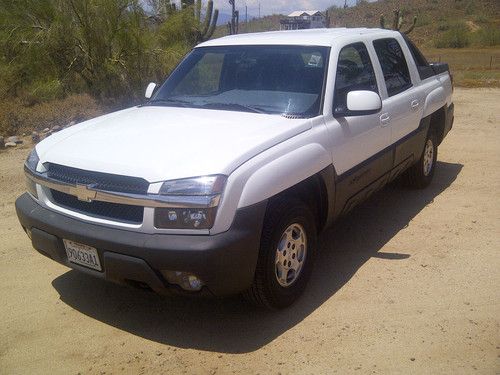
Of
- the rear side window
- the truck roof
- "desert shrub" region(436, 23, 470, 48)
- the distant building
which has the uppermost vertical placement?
the truck roof

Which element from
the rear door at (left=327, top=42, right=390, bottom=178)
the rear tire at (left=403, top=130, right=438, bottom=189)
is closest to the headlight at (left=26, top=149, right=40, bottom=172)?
the rear door at (left=327, top=42, right=390, bottom=178)

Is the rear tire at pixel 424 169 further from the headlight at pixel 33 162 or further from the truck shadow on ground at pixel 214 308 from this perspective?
the headlight at pixel 33 162

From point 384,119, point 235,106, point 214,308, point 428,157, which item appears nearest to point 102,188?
point 214,308

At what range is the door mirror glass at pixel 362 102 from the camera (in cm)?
370

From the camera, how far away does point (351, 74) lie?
4.21 meters

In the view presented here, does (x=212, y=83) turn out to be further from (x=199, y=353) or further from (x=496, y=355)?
(x=496, y=355)

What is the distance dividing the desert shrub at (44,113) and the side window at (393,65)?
6.87 m

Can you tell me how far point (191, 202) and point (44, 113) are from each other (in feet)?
26.8

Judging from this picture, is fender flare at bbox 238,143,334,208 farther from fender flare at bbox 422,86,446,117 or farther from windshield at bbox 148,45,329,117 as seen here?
fender flare at bbox 422,86,446,117

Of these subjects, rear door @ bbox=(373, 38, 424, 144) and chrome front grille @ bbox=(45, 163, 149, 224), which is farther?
rear door @ bbox=(373, 38, 424, 144)

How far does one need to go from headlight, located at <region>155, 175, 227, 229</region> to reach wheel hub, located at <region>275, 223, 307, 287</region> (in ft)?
2.19

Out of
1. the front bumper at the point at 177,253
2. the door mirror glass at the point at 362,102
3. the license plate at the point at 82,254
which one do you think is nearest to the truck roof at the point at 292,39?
the door mirror glass at the point at 362,102

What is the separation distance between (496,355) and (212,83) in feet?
9.67

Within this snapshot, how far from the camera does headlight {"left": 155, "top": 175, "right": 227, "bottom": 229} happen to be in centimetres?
281
